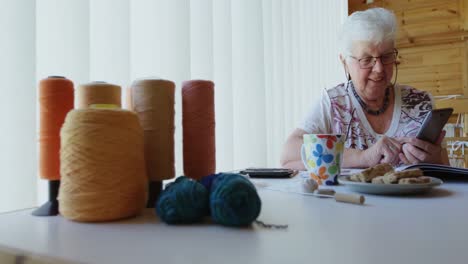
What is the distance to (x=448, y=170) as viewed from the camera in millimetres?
706

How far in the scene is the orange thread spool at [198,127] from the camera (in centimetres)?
55

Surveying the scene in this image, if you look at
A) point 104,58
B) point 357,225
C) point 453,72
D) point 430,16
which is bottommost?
point 357,225

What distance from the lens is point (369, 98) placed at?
130 cm

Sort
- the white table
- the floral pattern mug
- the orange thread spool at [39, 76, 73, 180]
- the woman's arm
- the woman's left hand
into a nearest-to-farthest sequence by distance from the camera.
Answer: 1. the white table
2. the orange thread spool at [39, 76, 73, 180]
3. the floral pattern mug
4. the woman's left hand
5. the woman's arm

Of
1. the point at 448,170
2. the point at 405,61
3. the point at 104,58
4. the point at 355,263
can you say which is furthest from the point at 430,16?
the point at 355,263

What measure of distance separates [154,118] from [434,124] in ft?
2.26

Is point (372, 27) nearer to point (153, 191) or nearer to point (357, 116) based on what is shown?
point (357, 116)

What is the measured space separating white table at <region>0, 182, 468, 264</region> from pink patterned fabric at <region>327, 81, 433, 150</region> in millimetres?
753

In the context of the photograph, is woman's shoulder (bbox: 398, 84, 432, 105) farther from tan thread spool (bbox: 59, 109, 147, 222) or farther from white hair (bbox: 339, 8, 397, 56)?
tan thread spool (bbox: 59, 109, 147, 222)

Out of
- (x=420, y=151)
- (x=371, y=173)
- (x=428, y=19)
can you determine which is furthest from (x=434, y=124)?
(x=428, y=19)

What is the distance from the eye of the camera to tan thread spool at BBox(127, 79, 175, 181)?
487mm

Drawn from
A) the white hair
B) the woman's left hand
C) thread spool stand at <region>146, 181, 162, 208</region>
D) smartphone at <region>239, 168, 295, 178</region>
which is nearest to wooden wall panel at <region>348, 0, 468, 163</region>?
the white hair

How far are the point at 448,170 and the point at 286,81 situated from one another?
111cm

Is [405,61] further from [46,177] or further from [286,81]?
[46,177]
